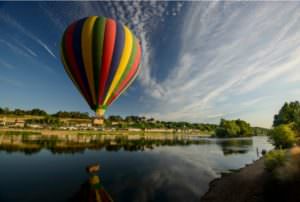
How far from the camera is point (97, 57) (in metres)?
16.6

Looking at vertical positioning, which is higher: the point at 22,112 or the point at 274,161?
the point at 22,112

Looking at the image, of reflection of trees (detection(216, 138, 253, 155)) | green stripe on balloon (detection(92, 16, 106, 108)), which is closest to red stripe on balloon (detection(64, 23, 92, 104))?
green stripe on balloon (detection(92, 16, 106, 108))

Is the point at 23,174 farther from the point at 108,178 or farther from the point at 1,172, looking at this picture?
the point at 108,178

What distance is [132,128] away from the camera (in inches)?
6481

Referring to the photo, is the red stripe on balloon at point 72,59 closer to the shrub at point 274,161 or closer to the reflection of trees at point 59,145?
the shrub at point 274,161

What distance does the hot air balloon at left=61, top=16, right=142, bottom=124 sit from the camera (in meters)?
16.6

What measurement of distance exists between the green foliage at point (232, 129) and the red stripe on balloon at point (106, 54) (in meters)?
124

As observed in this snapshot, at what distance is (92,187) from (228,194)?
12.8 m

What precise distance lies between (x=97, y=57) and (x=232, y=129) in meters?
128

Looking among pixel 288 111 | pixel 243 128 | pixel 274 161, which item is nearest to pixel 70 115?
pixel 243 128

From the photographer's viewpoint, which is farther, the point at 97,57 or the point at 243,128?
the point at 243,128

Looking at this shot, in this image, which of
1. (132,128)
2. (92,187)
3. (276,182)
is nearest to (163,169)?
(92,187)

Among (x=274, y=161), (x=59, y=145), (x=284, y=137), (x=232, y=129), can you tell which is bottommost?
(x=59, y=145)

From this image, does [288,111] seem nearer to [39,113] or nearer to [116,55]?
[116,55]
